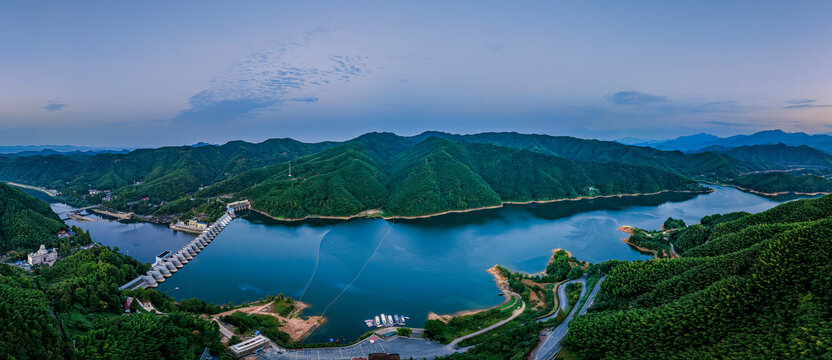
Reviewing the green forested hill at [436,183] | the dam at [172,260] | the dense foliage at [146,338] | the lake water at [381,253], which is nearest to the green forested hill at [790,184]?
the green forested hill at [436,183]

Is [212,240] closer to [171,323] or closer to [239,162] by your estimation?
[171,323]

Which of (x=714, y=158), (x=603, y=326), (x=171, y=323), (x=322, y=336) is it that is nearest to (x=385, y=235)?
(x=322, y=336)

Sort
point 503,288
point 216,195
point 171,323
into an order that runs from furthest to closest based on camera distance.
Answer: point 216,195 < point 503,288 < point 171,323

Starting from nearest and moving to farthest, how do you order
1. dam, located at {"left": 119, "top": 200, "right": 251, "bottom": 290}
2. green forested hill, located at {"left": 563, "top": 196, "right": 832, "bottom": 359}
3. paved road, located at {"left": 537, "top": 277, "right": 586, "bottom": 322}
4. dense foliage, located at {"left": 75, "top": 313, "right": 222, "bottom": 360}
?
green forested hill, located at {"left": 563, "top": 196, "right": 832, "bottom": 359} → dense foliage, located at {"left": 75, "top": 313, "right": 222, "bottom": 360} → paved road, located at {"left": 537, "top": 277, "right": 586, "bottom": 322} → dam, located at {"left": 119, "top": 200, "right": 251, "bottom": 290}

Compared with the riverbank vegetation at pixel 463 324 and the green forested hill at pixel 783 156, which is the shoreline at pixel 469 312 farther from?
the green forested hill at pixel 783 156

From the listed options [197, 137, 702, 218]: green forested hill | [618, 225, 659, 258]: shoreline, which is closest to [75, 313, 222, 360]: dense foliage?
[197, 137, 702, 218]: green forested hill

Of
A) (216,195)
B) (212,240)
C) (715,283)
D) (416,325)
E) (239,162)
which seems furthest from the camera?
(239,162)

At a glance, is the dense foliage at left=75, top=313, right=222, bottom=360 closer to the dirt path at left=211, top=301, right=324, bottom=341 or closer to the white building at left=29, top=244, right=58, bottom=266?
the dirt path at left=211, top=301, right=324, bottom=341
